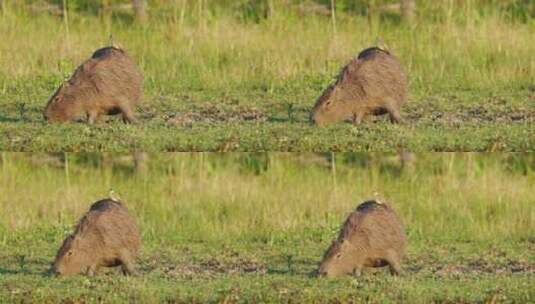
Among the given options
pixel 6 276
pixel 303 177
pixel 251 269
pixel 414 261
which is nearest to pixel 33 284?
pixel 6 276

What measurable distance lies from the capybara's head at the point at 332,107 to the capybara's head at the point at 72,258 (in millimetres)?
2167

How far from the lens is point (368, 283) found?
48.1ft

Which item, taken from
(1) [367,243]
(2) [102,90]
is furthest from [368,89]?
(2) [102,90]

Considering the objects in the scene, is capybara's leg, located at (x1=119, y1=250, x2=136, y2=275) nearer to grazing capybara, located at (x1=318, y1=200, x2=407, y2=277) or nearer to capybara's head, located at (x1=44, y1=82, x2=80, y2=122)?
grazing capybara, located at (x1=318, y1=200, x2=407, y2=277)

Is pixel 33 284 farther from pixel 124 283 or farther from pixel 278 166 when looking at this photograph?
pixel 278 166

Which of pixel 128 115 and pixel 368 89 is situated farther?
pixel 128 115

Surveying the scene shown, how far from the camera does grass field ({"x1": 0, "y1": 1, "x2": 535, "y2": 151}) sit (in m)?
16.3

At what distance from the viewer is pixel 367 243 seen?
14.8m

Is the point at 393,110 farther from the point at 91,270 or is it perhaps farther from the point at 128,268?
the point at 91,270

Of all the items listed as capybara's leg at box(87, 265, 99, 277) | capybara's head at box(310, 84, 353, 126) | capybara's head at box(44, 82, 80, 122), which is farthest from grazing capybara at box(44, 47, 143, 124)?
capybara's leg at box(87, 265, 99, 277)

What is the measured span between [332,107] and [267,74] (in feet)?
8.27

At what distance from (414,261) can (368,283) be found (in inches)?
55.6

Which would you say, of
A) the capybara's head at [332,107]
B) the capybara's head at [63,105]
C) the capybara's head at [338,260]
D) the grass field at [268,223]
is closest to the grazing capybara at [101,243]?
the grass field at [268,223]

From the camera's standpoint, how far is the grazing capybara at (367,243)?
48.6 ft
